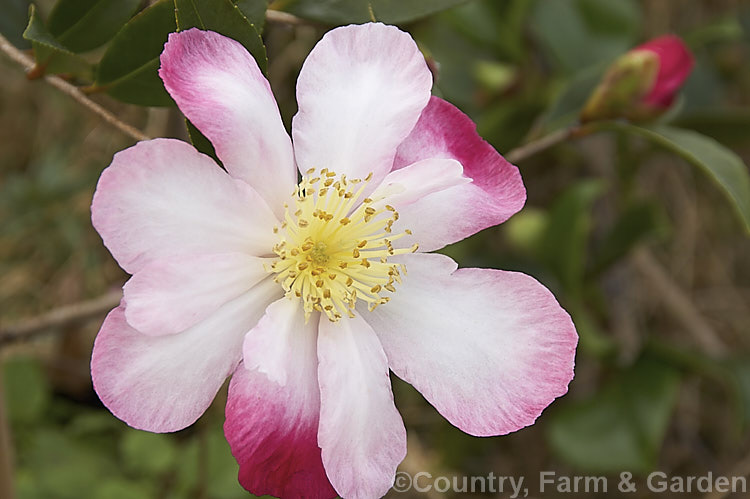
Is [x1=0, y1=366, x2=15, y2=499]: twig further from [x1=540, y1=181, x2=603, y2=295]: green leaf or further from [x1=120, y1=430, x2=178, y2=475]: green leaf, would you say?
[x1=540, y1=181, x2=603, y2=295]: green leaf

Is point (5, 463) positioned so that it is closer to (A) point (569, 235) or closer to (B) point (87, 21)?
(B) point (87, 21)

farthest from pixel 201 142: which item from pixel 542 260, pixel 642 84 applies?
pixel 542 260

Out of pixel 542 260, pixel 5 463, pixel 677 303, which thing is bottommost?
pixel 677 303

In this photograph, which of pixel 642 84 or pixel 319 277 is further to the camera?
pixel 642 84

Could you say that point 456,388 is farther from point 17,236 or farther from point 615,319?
point 17,236

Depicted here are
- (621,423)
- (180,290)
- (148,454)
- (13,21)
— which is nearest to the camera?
(180,290)

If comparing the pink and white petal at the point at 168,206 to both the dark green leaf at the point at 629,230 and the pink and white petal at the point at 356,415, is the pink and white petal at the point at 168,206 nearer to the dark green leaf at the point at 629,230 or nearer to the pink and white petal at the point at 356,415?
the pink and white petal at the point at 356,415

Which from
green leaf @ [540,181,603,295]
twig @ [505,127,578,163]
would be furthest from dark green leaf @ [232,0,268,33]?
green leaf @ [540,181,603,295]
